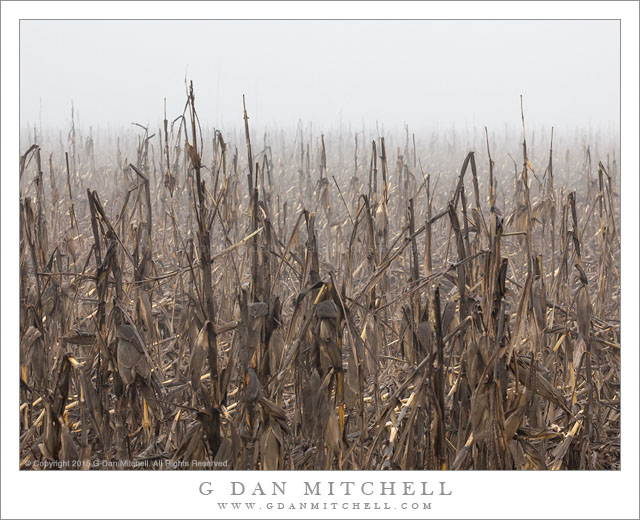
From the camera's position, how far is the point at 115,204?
2.56 meters

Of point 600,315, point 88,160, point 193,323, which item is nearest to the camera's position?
point 193,323

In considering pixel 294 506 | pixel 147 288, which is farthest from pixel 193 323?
pixel 294 506

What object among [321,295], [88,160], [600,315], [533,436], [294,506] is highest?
[88,160]

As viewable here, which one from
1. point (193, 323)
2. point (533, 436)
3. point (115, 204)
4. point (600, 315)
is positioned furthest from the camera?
point (115, 204)

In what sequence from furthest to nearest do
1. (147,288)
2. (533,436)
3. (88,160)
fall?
(88,160) < (147,288) < (533,436)

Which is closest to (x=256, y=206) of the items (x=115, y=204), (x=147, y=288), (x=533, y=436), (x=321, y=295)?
(x=321, y=295)

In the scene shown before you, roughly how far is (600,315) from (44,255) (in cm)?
150

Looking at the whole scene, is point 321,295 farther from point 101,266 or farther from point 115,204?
point 115,204

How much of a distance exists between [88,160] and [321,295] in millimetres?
3063

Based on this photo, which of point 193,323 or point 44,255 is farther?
point 44,255

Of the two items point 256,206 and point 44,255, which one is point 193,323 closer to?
point 256,206

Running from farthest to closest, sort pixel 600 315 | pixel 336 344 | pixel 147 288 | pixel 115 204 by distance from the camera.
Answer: pixel 115 204 → pixel 600 315 → pixel 147 288 → pixel 336 344

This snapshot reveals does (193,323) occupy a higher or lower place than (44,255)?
lower

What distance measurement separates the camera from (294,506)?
129 centimetres
